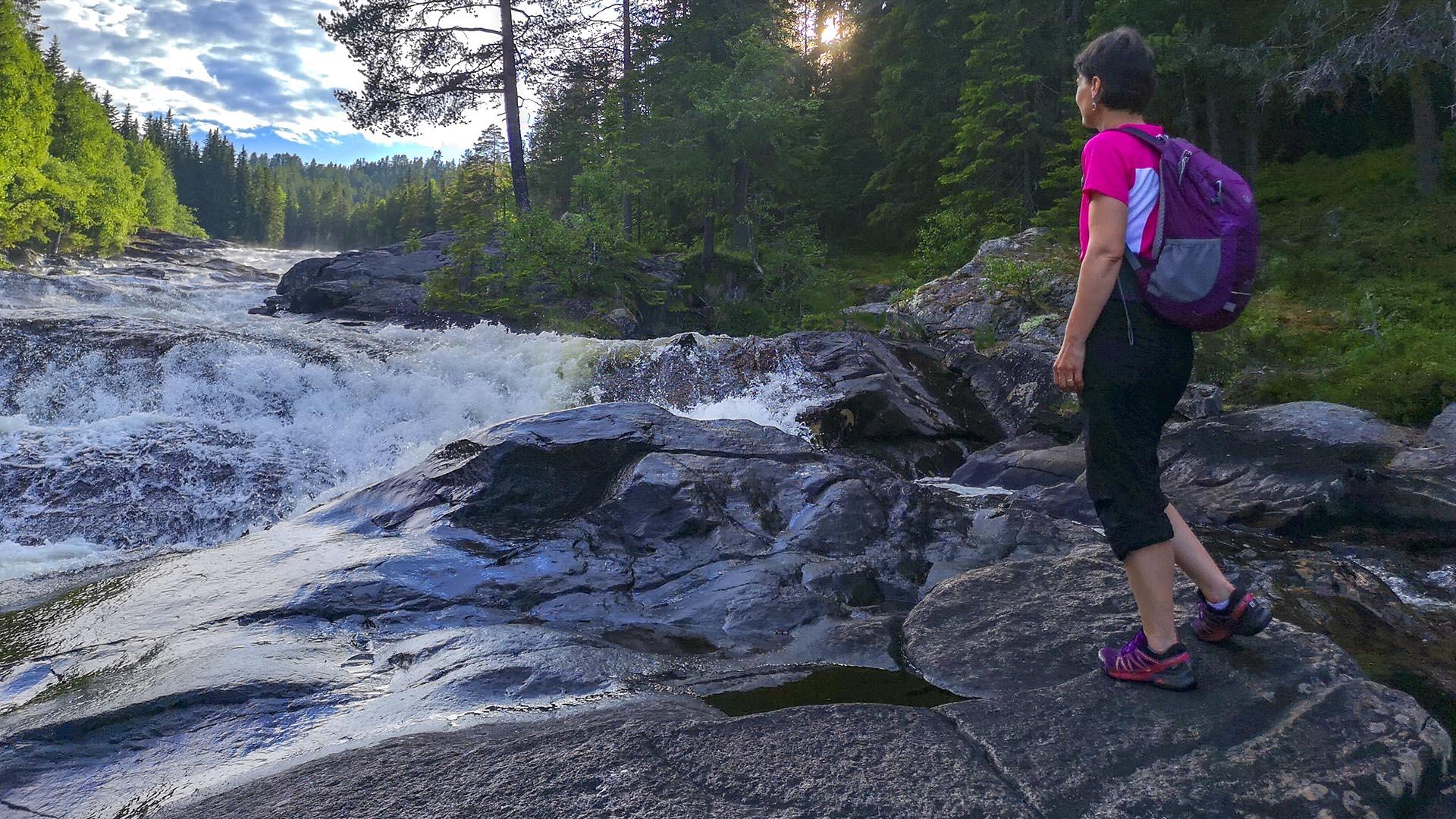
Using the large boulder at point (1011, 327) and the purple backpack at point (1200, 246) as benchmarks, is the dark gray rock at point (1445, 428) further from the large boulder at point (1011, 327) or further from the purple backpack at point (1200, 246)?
the purple backpack at point (1200, 246)

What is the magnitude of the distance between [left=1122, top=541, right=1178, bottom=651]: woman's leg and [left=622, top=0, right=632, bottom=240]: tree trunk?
18.2 metres

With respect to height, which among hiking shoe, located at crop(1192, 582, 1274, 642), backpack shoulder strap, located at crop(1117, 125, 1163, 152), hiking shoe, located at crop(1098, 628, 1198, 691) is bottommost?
hiking shoe, located at crop(1098, 628, 1198, 691)

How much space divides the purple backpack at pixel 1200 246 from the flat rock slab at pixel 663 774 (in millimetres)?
1593

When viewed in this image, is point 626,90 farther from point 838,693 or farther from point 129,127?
point 129,127

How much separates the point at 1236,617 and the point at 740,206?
21.5 metres

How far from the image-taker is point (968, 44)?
81.0ft

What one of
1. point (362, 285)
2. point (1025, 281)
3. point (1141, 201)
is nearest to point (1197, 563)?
point (1141, 201)

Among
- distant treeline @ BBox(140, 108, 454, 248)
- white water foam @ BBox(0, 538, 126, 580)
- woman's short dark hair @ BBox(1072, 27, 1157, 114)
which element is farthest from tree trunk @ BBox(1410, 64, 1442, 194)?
distant treeline @ BBox(140, 108, 454, 248)

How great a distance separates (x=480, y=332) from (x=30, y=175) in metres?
29.1

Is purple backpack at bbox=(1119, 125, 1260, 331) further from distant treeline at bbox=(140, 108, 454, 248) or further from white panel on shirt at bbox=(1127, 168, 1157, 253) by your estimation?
distant treeline at bbox=(140, 108, 454, 248)

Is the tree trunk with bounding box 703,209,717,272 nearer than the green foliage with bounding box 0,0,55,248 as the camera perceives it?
Yes

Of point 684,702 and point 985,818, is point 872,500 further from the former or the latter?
point 985,818

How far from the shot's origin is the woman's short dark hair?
109 inches

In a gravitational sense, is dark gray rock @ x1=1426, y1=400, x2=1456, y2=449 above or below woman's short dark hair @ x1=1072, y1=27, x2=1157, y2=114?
below
